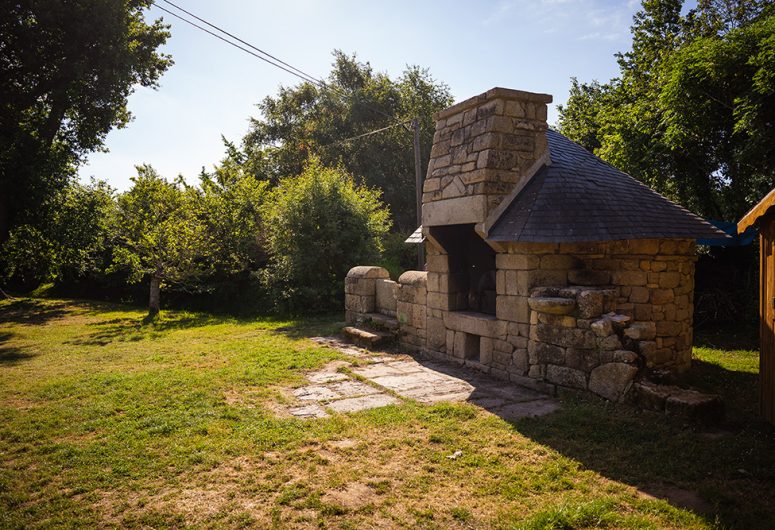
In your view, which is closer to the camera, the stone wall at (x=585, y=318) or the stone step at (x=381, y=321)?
the stone wall at (x=585, y=318)

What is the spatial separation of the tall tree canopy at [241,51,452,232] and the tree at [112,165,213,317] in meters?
11.1

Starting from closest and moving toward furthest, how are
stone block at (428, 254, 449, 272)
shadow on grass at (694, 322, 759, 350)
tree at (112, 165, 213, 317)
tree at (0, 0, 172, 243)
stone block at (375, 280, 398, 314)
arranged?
1. stone block at (428, 254, 449, 272)
2. shadow on grass at (694, 322, 759, 350)
3. stone block at (375, 280, 398, 314)
4. tree at (0, 0, 172, 243)
5. tree at (112, 165, 213, 317)

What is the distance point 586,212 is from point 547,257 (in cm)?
77

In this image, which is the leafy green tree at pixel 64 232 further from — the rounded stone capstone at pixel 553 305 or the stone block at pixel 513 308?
the rounded stone capstone at pixel 553 305

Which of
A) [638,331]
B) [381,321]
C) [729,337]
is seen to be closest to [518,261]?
[638,331]

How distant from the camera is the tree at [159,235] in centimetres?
1370

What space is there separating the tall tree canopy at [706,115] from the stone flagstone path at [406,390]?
736 cm

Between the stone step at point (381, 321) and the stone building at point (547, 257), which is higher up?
the stone building at point (547, 257)

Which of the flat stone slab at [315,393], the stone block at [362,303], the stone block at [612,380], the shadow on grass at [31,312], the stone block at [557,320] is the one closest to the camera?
the stone block at [612,380]

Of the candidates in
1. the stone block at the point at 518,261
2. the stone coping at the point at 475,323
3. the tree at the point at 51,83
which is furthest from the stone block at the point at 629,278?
the tree at the point at 51,83

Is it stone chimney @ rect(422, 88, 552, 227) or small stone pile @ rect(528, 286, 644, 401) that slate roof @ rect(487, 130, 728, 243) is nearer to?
stone chimney @ rect(422, 88, 552, 227)

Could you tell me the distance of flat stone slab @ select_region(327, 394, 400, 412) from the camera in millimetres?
5485

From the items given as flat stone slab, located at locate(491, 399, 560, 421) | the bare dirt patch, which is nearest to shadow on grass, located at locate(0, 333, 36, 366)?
the bare dirt patch

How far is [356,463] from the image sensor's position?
159 inches
